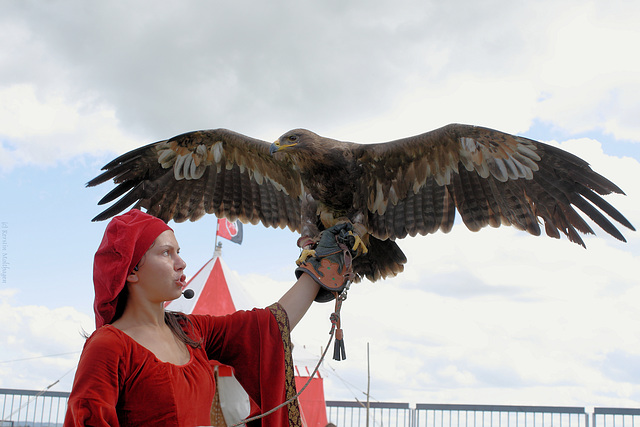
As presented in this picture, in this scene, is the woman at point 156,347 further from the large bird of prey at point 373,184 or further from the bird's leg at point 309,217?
the large bird of prey at point 373,184

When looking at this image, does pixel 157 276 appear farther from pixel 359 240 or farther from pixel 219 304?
pixel 219 304

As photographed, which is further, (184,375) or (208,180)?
(208,180)

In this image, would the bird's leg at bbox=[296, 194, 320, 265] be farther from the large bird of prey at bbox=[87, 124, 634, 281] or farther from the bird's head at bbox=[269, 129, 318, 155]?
the bird's head at bbox=[269, 129, 318, 155]

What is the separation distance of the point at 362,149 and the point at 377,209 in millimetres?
450

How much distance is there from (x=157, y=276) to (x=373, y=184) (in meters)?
2.59

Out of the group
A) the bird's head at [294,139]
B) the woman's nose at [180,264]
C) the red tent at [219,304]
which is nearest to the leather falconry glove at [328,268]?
the woman's nose at [180,264]

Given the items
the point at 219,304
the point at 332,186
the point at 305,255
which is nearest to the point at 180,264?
the point at 305,255

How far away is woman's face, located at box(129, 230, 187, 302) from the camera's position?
1660 mm

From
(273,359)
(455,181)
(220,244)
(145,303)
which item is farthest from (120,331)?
(220,244)

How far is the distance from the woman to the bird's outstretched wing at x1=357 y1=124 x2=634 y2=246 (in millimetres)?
2093

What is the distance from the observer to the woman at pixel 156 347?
1471mm

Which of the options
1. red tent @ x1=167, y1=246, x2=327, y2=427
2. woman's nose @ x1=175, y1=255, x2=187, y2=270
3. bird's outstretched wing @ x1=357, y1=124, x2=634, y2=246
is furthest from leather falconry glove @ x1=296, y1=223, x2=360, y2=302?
red tent @ x1=167, y1=246, x2=327, y2=427

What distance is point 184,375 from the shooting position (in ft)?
5.33

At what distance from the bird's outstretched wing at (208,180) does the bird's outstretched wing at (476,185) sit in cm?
71
